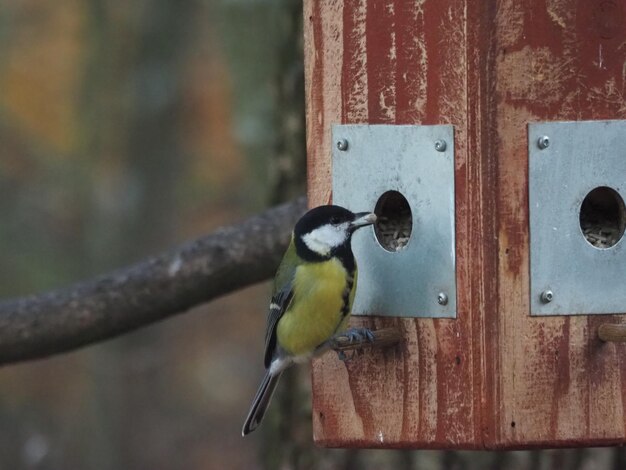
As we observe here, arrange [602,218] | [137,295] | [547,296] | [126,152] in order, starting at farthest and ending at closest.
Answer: [126,152], [137,295], [602,218], [547,296]

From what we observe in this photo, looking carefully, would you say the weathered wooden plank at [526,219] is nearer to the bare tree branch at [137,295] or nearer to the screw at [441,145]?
the screw at [441,145]

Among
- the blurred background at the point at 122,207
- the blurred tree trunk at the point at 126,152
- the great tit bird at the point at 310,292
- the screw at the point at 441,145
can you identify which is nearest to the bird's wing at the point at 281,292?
the great tit bird at the point at 310,292

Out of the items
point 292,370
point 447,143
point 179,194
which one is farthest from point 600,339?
point 179,194

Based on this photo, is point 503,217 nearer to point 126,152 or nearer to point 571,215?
point 571,215

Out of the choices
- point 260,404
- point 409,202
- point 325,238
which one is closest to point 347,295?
point 325,238

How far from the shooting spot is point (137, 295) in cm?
495

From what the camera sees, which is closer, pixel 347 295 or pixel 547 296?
pixel 547 296

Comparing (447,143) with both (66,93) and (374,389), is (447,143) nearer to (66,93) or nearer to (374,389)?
(374,389)

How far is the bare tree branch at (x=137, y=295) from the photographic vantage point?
193 inches

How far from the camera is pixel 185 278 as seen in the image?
16.3 ft

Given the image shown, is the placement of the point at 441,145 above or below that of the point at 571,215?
above

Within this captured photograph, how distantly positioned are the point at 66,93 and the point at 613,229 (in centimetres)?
1134

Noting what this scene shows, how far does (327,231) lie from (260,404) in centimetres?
77

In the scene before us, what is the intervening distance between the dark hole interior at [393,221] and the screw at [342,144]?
8.1 inches
